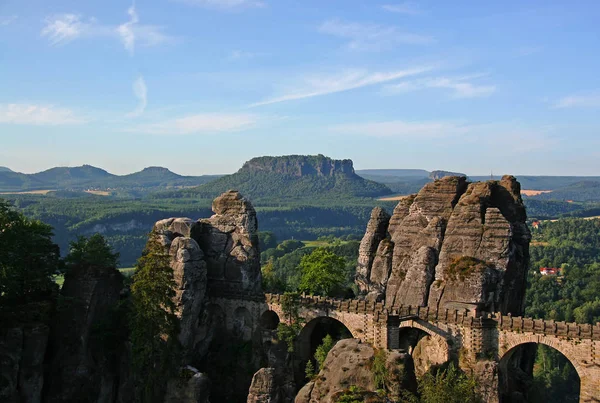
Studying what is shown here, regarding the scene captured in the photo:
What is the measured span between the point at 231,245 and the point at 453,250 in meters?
19.1

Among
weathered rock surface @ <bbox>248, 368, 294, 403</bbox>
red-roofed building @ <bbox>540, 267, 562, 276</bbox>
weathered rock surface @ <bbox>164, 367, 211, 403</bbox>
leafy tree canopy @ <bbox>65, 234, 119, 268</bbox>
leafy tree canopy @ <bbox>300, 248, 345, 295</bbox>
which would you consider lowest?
red-roofed building @ <bbox>540, 267, 562, 276</bbox>

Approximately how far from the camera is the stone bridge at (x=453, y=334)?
42562 mm

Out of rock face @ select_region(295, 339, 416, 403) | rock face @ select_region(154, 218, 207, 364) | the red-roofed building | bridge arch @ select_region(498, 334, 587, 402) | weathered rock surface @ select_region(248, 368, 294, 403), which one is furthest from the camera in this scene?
the red-roofed building

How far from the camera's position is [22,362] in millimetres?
45906

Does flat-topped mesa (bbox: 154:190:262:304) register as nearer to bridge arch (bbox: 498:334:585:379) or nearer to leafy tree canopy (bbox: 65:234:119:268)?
leafy tree canopy (bbox: 65:234:119:268)

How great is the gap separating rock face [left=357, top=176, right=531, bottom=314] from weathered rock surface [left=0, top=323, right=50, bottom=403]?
1034 inches

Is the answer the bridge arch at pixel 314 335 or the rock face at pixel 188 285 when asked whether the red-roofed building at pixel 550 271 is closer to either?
the bridge arch at pixel 314 335

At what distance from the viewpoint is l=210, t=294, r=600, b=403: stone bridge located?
4256 centimetres

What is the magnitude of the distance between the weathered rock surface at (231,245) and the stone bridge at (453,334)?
2107 mm

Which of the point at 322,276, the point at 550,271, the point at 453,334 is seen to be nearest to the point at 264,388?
the point at 453,334

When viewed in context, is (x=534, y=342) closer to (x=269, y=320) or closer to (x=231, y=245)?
(x=269, y=320)

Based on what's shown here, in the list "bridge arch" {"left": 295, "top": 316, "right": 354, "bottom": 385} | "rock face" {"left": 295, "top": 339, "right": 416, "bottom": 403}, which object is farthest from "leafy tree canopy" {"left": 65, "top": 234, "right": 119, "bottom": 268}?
"rock face" {"left": 295, "top": 339, "right": 416, "bottom": 403}

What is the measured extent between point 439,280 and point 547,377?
4040 centimetres

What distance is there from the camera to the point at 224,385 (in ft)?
171
